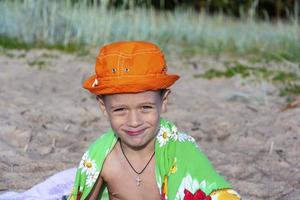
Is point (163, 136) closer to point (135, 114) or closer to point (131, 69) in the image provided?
point (135, 114)

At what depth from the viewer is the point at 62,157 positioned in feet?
15.1

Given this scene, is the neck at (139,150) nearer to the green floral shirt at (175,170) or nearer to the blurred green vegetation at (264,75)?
the green floral shirt at (175,170)

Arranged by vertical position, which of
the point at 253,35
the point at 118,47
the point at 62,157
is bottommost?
the point at 253,35

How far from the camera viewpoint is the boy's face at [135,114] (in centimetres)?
299

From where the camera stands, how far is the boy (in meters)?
2.95

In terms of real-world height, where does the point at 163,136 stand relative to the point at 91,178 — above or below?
above

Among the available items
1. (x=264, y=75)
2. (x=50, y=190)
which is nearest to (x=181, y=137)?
(x=50, y=190)

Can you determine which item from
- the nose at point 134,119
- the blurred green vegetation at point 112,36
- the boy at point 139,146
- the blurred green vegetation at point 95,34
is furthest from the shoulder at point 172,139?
the blurred green vegetation at point 95,34

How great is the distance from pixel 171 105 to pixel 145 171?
3.01 meters

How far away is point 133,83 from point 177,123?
2743mm

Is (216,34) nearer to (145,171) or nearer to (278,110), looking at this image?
(278,110)

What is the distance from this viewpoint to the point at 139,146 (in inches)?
126

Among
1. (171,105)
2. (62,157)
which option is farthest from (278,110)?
(62,157)

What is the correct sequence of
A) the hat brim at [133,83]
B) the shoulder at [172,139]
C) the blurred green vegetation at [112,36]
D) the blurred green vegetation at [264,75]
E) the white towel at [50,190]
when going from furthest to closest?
the blurred green vegetation at [112,36] < the blurred green vegetation at [264,75] < the white towel at [50,190] < the shoulder at [172,139] < the hat brim at [133,83]
